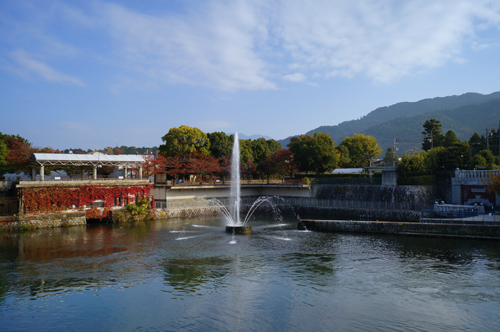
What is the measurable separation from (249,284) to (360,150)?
8370 centimetres

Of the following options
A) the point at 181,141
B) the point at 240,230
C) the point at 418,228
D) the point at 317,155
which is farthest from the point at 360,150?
the point at 240,230

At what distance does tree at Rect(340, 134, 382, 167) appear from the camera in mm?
98125

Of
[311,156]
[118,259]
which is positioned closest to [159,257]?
[118,259]

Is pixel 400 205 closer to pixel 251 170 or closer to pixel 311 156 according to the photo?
pixel 311 156

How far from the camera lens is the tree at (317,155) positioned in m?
66.5

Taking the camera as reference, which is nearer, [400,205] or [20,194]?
[20,194]

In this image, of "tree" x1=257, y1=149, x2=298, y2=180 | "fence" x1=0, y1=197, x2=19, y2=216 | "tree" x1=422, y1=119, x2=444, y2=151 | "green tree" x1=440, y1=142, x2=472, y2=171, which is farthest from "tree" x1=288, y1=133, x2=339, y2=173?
"fence" x1=0, y1=197, x2=19, y2=216

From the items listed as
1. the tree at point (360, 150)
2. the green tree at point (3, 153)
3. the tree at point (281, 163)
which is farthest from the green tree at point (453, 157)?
the green tree at point (3, 153)

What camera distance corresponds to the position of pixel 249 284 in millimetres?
20172

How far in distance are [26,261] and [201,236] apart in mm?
14250

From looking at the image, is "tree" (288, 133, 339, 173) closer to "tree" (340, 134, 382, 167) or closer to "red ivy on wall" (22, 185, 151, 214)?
"red ivy on wall" (22, 185, 151, 214)

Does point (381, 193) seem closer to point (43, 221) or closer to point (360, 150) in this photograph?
point (43, 221)

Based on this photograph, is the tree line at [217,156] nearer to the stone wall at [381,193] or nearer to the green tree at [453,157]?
the stone wall at [381,193]

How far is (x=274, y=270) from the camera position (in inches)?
898
